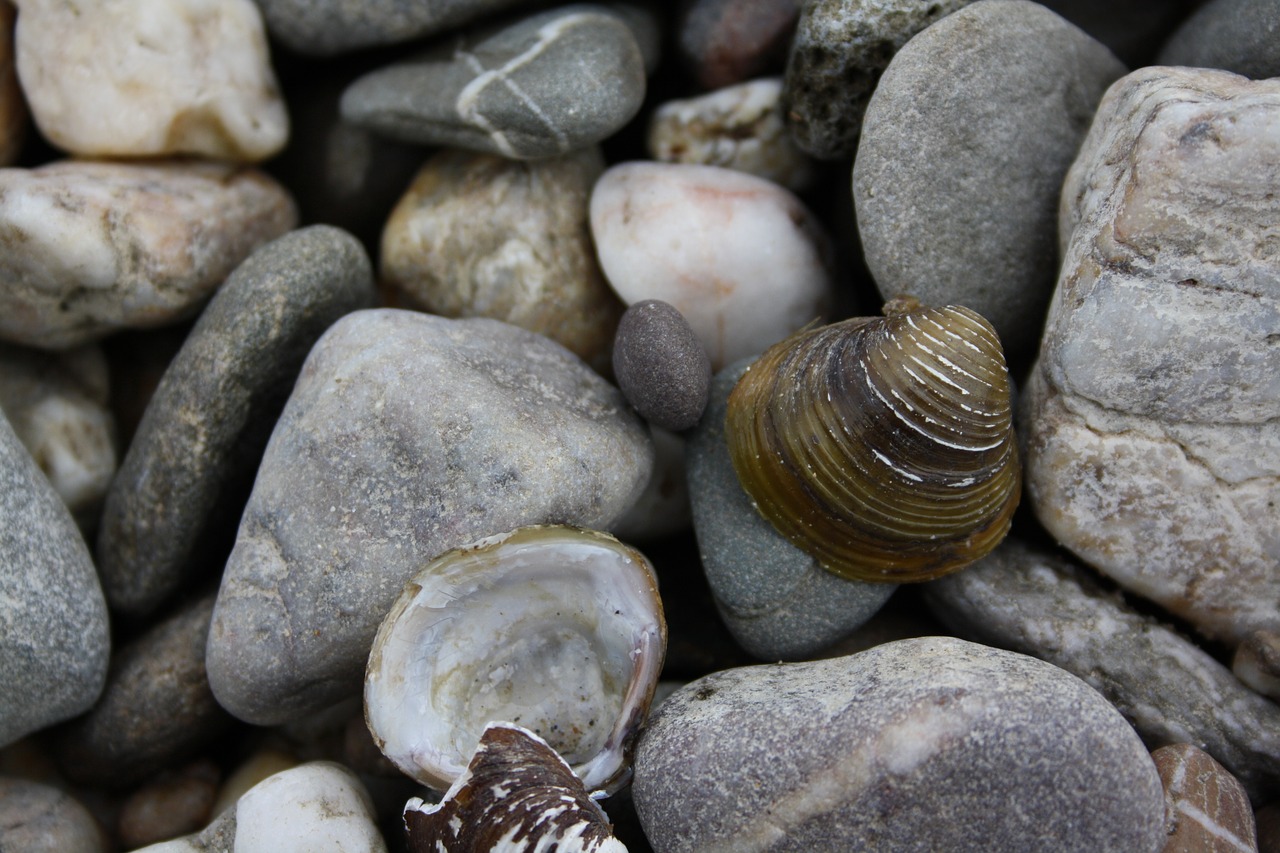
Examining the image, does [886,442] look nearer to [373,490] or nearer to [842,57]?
[842,57]

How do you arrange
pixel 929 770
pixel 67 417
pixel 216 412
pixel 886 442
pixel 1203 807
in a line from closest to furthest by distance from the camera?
pixel 929 770 → pixel 1203 807 → pixel 886 442 → pixel 216 412 → pixel 67 417

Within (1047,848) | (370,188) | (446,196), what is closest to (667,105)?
(446,196)

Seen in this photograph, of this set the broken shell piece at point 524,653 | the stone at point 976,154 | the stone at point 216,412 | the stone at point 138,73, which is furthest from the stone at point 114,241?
the stone at point 976,154

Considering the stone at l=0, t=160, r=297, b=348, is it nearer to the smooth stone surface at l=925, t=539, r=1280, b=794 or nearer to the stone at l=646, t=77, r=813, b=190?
the stone at l=646, t=77, r=813, b=190

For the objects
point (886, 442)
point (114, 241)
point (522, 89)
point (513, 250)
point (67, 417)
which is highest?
point (522, 89)

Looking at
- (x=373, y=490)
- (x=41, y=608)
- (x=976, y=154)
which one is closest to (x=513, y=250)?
(x=373, y=490)

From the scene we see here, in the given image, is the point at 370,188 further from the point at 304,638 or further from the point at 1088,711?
the point at 1088,711

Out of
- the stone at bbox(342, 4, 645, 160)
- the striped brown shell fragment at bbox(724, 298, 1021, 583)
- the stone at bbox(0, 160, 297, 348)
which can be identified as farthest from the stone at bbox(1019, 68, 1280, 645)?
the stone at bbox(0, 160, 297, 348)
